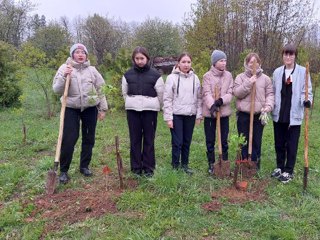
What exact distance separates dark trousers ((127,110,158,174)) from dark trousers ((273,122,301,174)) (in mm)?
1729

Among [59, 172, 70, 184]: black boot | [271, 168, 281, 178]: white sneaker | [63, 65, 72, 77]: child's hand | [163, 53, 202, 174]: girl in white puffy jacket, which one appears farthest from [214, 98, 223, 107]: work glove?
[59, 172, 70, 184]: black boot

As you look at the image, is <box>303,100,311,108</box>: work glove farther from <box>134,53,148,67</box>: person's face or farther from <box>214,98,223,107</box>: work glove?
<box>134,53,148,67</box>: person's face

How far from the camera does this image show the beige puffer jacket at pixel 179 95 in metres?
4.85

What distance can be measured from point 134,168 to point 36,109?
26.8 feet

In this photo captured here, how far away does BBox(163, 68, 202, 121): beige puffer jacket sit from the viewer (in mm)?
4848

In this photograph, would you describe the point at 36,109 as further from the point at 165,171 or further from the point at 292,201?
the point at 292,201

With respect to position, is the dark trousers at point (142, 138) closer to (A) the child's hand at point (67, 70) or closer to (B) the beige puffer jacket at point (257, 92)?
(A) the child's hand at point (67, 70)

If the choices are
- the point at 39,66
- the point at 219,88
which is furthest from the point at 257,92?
the point at 39,66

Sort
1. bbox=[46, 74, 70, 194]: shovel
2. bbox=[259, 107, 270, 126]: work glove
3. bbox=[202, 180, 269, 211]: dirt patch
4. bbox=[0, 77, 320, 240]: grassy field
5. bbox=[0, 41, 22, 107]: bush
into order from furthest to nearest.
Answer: bbox=[0, 41, 22, 107]: bush, bbox=[259, 107, 270, 126]: work glove, bbox=[46, 74, 70, 194]: shovel, bbox=[202, 180, 269, 211]: dirt patch, bbox=[0, 77, 320, 240]: grassy field

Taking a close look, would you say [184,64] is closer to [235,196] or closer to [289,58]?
[289,58]

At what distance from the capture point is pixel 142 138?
5102mm

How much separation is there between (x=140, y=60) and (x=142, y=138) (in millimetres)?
1124

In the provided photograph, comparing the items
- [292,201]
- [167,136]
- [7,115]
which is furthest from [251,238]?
[7,115]

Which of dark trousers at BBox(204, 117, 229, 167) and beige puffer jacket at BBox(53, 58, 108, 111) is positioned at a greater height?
beige puffer jacket at BBox(53, 58, 108, 111)
